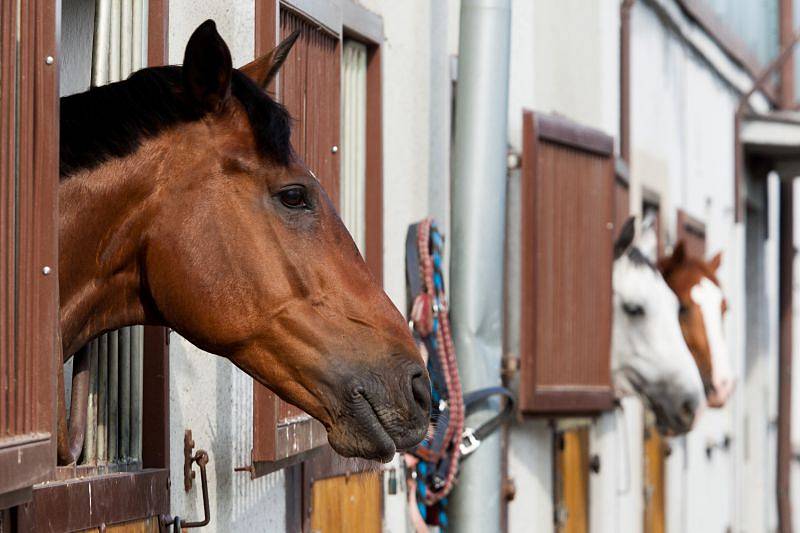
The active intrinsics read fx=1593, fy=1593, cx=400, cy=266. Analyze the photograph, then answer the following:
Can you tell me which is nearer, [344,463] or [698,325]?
[344,463]

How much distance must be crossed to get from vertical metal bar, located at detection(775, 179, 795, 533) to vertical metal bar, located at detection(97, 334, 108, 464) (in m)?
13.3

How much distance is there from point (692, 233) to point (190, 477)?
8.05 metres

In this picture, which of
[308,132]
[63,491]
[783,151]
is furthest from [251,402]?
[783,151]

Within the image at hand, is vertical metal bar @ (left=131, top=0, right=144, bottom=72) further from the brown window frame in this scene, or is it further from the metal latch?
the metal latch

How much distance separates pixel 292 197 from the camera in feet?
9.71

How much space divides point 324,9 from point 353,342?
1713mm

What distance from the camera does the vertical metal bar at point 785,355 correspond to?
633 inches

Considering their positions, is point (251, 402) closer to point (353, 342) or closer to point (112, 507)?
point (112, 507)

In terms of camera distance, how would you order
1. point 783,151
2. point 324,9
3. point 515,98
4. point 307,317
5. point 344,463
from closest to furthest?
point 307,317
point 344,463
point 324,9
point 515,98
point 783,151

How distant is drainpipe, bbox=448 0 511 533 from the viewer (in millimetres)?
5488

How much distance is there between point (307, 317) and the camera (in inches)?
116

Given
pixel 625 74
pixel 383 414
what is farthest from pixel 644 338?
pixel 383 414

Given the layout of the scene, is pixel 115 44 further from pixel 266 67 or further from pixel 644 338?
pixel 644 338

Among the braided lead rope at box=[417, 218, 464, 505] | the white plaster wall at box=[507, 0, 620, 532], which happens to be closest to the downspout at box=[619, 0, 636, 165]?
the white plaster wall at box=[507, 0, 620, 532]
